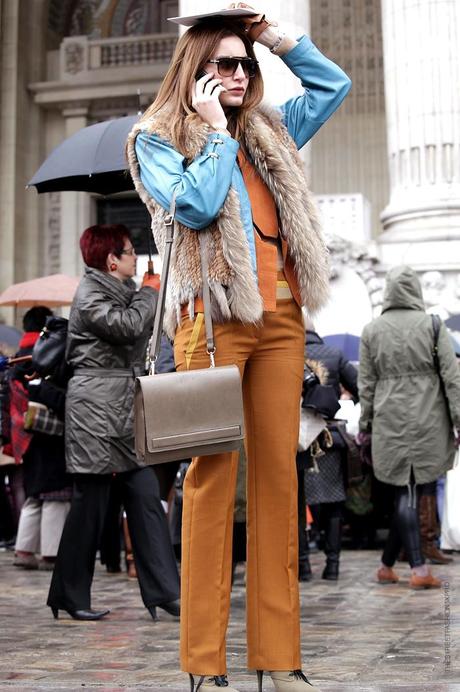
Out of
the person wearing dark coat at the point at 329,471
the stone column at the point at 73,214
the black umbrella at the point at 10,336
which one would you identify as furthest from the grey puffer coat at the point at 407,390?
the stone column at the point at 73,214

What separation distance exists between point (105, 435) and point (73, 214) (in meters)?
20.5

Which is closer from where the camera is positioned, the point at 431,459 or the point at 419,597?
the point at 419,597

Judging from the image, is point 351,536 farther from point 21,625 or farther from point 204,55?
point 204,55

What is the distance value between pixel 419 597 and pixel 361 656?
239 centimetres

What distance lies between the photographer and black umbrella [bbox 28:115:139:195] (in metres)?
7.00

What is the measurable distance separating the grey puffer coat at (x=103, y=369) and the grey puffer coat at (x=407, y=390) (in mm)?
2053

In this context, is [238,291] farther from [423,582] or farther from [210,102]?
[423,582]

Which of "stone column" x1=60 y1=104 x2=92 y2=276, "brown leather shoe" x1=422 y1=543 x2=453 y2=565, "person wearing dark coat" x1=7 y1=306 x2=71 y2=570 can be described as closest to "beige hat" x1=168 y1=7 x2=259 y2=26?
"person wearing dark coat" x1=7 y1=306 x2=71 y2=570

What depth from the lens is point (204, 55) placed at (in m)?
3.68

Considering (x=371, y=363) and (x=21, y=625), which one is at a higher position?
(x=371, y=363)

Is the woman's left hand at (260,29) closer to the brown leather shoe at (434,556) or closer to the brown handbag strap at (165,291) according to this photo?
the brown handbag strap at (165,291)

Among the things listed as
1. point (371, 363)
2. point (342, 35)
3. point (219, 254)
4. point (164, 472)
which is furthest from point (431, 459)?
point (342, 35)

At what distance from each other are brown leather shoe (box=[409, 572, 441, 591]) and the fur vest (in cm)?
404

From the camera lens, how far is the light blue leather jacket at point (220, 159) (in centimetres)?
346
